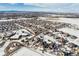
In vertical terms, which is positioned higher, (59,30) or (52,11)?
(52,11)

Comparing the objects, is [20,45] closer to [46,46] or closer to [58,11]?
[46,46]

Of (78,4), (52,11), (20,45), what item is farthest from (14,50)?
(78,4)

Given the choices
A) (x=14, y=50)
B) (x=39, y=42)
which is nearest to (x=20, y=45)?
(x=14, y=50)

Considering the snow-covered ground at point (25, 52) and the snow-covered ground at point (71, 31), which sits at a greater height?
the snow-covered ground at point (71, 31)

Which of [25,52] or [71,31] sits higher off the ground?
[71,31]

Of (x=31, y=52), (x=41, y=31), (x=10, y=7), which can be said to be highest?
(x=10, y=7)

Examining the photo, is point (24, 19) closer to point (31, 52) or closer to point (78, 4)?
point (31, 52)

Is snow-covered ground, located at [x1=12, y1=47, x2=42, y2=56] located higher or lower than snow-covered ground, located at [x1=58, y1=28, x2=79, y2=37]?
lower

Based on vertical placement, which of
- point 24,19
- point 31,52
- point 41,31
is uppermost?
point 24,19

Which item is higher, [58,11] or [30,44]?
[58,11]
